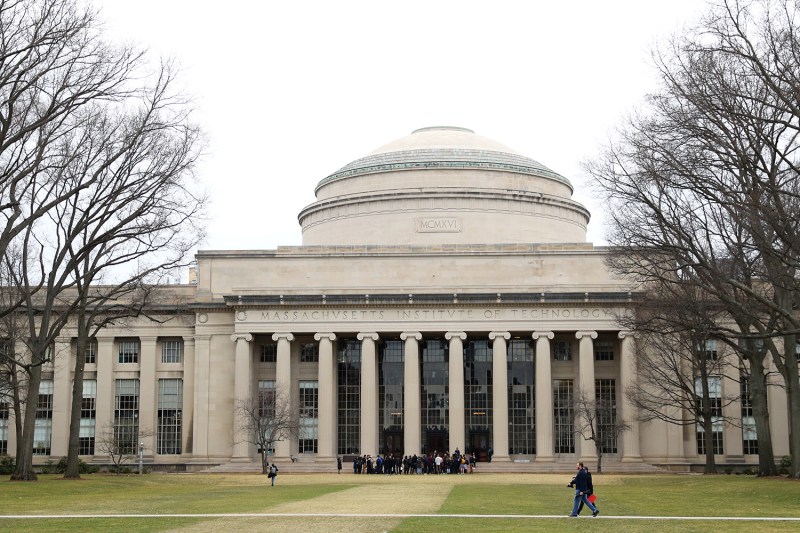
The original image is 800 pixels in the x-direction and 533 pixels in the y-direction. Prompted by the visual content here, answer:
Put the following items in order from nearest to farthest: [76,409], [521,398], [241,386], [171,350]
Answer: [76,409] → [241,386] → [521,398] → [171,350]

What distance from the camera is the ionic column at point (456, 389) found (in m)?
80.2

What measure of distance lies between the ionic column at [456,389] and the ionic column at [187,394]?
19532mm

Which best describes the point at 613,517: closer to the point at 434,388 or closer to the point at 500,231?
the point at 434,388

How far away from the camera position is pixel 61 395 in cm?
8488

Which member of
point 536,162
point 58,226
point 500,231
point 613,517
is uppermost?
point 536,162

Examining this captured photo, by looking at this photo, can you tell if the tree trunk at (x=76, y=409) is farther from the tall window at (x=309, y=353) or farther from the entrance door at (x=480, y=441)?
the entrance door at (x=480, y=441)

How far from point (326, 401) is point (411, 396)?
6080 millimetres

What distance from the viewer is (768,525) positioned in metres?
30.0

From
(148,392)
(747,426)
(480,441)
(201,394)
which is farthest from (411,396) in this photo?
(747,426)

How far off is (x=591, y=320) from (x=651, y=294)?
13134 millimetres

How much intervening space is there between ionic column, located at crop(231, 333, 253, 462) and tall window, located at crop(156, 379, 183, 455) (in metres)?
5.41

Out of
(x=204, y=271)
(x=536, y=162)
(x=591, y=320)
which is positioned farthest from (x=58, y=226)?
(x=536, y=162)

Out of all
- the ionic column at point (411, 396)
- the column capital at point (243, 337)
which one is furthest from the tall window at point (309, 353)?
the ionic column at point (411, 396)

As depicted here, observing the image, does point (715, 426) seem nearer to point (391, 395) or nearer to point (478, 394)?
point (478, 394)
